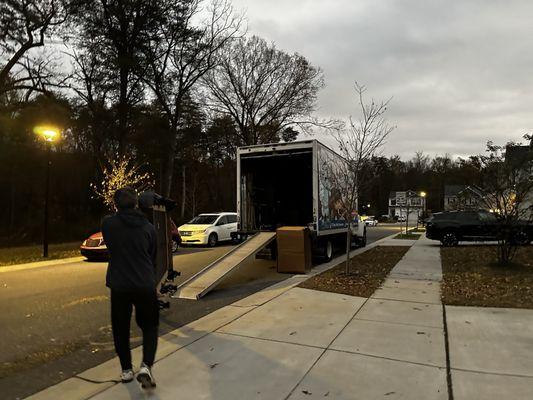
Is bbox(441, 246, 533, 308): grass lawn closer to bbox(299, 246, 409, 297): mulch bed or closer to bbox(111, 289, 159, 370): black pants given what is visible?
bbox(299, 246, 409, 297): mulch bed

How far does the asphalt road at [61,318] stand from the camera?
4.70 metres

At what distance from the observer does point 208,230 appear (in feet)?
67.5

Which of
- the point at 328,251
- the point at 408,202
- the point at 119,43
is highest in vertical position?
the point at 119,43

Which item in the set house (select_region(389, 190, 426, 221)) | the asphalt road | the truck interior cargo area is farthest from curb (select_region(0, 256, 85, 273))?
house (select_region(389, 190, 426, 221))

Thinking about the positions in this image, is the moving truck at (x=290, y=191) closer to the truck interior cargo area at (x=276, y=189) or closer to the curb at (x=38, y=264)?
the truck interior cargo area at (x=276, y=189)

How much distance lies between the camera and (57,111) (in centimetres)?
2345

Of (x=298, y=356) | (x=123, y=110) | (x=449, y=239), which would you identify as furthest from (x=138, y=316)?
(x=123, y=110)

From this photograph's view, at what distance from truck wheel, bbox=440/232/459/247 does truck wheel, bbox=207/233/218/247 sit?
10.8 m

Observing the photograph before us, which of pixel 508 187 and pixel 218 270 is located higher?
pixel 508 187

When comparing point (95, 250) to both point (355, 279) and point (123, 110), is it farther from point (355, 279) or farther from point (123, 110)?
point (123, 110)

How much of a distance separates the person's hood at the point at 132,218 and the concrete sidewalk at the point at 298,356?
1.52m

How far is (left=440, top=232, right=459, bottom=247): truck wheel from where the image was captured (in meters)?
20.1

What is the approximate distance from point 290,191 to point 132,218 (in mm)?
11926

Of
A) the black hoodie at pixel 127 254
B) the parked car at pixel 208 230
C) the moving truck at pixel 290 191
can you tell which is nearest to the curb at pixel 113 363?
the black hoodie at pixel 127 254
